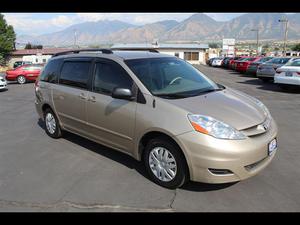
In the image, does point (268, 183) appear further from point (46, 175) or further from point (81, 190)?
point (46, 175)

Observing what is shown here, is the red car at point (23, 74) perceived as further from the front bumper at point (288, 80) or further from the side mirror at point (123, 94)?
the side mirror at point (123, 94)

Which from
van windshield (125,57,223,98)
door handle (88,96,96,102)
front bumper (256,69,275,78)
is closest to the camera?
van windshield (125,57,223,98)

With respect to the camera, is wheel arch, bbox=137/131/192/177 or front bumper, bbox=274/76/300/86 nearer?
wheel arch, bbox=137/131/192/177

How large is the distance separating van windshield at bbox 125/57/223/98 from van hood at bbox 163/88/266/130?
8.8 inches

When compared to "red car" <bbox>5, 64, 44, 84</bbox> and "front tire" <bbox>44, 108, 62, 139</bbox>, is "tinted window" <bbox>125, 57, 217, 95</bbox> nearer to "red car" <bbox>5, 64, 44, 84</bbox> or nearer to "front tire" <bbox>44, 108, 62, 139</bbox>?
"front tire" <bbox>44, 108, 62, 139</bbox>

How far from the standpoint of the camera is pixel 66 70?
5.33 metres

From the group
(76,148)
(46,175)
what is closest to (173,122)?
(46,175)

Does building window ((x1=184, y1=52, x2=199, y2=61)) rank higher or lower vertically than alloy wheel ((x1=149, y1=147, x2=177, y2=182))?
higher

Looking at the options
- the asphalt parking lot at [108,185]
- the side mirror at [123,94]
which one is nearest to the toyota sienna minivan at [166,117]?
the side mirror at [123,94]

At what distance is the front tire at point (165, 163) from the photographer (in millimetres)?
3455

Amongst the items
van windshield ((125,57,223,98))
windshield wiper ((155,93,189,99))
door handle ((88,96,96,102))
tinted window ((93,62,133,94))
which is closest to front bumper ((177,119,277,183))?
windshield wiper ((155,93,189,99))

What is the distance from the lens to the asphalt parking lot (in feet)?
10.8

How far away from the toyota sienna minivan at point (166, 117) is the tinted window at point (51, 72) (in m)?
0.43

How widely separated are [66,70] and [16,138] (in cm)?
207
